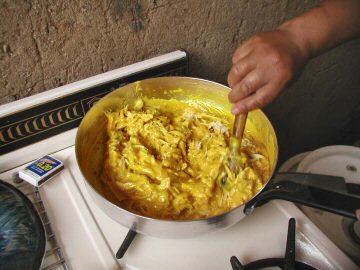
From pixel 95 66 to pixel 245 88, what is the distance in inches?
16.4

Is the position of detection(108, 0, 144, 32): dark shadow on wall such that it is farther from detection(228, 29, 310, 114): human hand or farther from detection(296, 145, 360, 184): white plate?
detection(296, 145, 360, 184): white plate

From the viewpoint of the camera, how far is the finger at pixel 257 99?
23.7 inches

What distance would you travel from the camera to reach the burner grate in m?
0.60

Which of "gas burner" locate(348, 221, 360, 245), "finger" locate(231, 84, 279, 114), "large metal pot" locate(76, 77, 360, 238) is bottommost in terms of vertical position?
"gas burner" locate(348, 221, 360, 245)

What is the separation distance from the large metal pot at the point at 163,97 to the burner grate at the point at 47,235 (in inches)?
4.8

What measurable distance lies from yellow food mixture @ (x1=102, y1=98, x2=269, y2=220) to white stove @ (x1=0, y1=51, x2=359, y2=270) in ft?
0.19

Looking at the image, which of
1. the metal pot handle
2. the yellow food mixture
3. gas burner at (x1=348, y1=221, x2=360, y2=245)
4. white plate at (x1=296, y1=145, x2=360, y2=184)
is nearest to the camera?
the metal pot handle

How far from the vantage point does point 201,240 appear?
2.21 feet

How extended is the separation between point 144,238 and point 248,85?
0.38 meters

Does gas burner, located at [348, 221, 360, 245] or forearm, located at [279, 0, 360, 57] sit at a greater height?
forearm, located at [279, 0, 360, 57]

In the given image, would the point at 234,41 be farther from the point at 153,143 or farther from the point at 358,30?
the point at 153,143

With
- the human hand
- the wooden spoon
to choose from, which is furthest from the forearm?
the wooden spoon

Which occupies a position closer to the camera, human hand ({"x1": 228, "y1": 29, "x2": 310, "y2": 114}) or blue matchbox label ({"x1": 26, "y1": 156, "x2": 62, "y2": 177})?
human hand ({"x1": 228, "y1": 29, "x2": 310, "y2": 114})

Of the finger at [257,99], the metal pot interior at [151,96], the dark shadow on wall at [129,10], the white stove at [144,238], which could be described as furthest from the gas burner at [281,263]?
the dark shadow on wall at [129,10]
